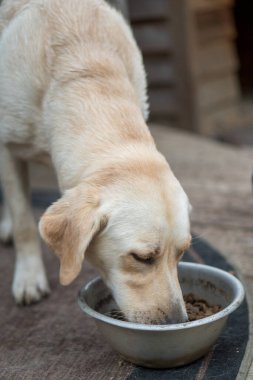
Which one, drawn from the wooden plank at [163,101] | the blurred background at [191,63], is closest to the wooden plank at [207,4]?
the blurred background at [191,63]

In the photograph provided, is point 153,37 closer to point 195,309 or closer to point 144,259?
point 195,309

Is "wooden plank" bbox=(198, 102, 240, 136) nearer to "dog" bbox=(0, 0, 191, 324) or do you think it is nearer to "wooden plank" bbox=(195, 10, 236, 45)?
"wooden plank" bbox=(195, 10, 236, 45)

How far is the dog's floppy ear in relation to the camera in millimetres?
2469

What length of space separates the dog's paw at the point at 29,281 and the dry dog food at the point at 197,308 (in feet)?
2.79

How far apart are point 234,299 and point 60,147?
983mm

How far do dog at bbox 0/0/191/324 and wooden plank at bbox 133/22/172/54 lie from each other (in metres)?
3.72

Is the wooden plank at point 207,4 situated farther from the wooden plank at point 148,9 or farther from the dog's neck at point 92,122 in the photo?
the dog's neck at point 92,122

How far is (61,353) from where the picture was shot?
2.86 m

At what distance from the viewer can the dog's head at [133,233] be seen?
2.48 meters

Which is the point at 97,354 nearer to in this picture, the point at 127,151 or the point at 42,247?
the point at 127,151

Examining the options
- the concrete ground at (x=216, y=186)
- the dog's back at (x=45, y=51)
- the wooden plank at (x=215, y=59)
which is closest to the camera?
the dog's back at (x=45, y=51)

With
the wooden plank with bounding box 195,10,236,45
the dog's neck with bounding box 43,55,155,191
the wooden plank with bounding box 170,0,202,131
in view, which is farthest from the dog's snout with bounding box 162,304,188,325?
the wooden plank with bounding box 195,10,236,45

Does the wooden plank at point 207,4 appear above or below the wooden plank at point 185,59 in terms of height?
above

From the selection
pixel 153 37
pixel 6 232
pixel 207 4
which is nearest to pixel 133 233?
pixel 6 232
